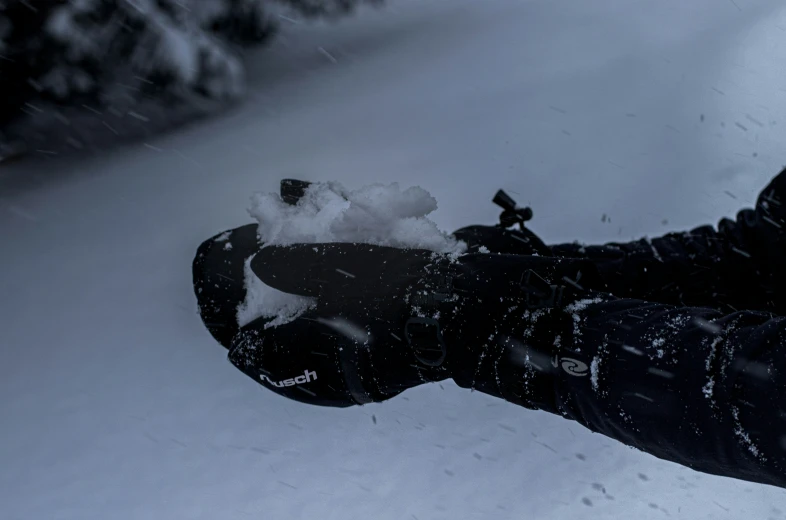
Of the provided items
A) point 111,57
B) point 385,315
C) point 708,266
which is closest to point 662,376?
point 385,315

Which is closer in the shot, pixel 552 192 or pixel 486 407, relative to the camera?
pixel 486 407

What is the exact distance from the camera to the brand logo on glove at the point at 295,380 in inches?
46.3

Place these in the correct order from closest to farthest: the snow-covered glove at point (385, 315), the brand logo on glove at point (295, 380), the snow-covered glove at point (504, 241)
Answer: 1. the snow-covered glove at point (385, 315)
2. the brand logo on glove at point (295, 380)
3. the snow-covered glove at point (504, 241)

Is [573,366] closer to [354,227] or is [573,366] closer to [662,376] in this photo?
[662,376]

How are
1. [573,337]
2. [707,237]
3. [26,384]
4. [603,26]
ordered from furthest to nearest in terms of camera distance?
1. [603,26]
2. [26,384]
3. [707,237]
4. [573,337]

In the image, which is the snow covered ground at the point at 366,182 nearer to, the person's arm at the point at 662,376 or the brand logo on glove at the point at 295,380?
the brand logo on glove at the point at 295,380

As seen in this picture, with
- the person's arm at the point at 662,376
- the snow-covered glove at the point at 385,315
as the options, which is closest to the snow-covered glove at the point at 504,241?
the snow-covered glove at the point at 385,315

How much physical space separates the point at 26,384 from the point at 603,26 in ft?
12.4

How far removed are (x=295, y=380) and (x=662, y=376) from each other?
2.39 feet

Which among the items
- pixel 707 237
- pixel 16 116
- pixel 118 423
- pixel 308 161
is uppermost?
pixel 707 237

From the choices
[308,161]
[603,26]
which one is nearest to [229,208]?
[308,161]

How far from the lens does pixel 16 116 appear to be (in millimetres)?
2738

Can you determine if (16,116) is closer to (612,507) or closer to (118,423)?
(118,423)

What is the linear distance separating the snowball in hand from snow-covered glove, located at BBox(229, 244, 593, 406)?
0.16 feet
